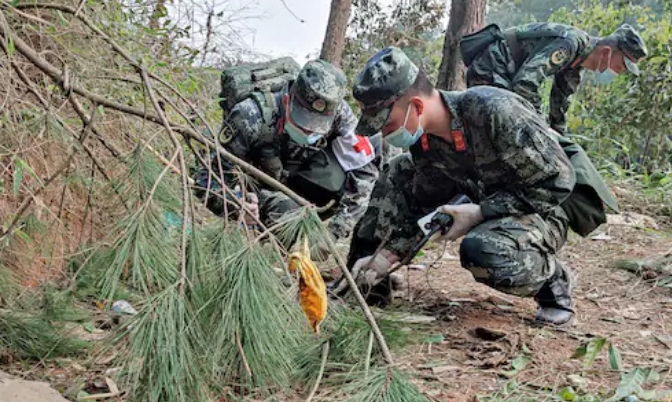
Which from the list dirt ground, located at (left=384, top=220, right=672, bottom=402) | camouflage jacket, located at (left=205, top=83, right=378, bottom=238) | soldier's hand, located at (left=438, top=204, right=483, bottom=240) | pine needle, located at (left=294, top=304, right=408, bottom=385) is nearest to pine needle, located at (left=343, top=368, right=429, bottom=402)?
pine needle, located at (left=294, top=304, right=408, bottom=385)

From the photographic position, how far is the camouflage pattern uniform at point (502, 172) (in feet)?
7.27

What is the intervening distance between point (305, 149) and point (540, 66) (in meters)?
1.49

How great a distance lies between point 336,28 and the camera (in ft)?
20.8

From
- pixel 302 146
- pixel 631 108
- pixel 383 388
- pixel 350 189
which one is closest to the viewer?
pixel 383 388

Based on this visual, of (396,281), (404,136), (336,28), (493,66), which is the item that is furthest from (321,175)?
(336,28)

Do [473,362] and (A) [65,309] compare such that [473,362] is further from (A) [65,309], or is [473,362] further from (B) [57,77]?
(B) [57,77]

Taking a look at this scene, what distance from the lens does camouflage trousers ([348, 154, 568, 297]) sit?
227 cm

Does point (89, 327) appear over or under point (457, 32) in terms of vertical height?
under

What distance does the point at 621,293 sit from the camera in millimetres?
3012

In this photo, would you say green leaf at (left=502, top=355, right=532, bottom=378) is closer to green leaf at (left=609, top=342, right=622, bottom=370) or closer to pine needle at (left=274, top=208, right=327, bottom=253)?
green leaf at (left=609, top=342, right=622, bottom=370)

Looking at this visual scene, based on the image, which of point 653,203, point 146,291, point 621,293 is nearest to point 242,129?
point 146,291

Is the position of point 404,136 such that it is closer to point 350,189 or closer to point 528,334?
point 528,334

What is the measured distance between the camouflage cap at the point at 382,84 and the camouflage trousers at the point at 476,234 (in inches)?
20.7

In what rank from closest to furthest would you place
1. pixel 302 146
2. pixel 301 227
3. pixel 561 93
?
pixel 301 227 → pixel 302 146 → pixel 561 93
